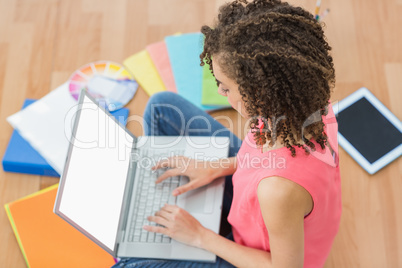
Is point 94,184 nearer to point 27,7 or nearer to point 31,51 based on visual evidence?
point 31,51

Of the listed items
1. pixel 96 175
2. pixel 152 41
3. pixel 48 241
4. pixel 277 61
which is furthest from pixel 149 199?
pixel 152 41

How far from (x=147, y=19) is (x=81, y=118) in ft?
2.51

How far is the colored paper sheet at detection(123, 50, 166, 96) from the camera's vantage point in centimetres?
142

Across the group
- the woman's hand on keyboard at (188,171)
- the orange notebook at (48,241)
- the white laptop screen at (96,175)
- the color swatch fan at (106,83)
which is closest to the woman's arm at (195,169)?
the woman's hand on keyboard at (188,171)

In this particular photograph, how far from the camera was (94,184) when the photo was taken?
0.90 m

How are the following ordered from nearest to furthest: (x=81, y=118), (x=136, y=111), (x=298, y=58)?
(x=298, y=58)
(x=81, y=118)
(x=136, y=111)

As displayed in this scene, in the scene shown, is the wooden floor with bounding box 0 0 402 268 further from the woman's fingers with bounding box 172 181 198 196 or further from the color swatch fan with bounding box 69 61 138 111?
the woman's fingers with bounding box 172 181 198 196

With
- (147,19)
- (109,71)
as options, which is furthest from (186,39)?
(109,71)

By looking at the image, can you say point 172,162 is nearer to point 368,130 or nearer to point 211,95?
point 211,95

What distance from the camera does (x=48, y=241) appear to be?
1140 millimetres

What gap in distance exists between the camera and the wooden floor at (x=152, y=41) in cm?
127

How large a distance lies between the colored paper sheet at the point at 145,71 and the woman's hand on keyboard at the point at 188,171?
41 centimetres

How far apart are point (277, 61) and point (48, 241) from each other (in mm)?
801

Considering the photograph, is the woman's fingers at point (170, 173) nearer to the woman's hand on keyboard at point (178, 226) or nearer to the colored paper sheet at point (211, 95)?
the woman's hand on keyboard at point (178, 226)
